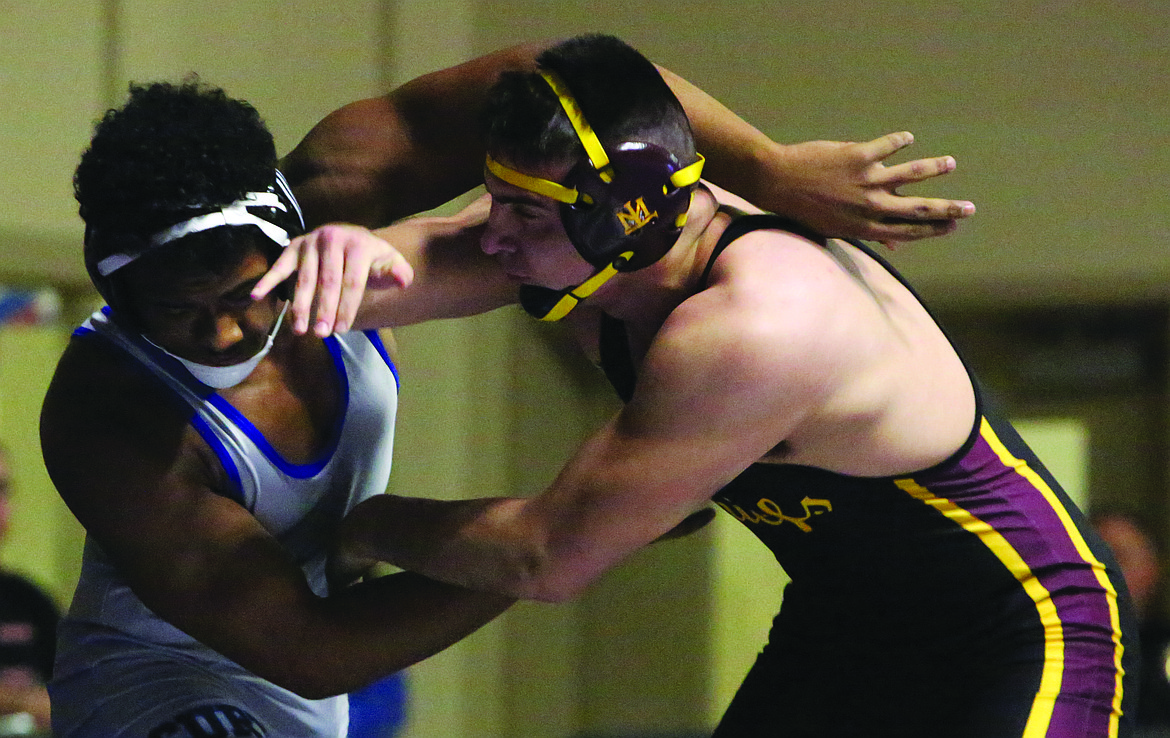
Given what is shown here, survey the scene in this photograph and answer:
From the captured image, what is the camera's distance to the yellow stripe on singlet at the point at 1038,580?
1720 millimetres

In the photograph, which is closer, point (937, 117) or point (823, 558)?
point (823, 558)

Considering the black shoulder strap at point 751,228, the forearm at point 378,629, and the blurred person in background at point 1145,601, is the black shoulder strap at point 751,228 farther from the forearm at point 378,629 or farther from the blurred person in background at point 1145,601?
the blurred person in background at point 1145,601

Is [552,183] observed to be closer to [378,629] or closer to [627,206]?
[627,206]

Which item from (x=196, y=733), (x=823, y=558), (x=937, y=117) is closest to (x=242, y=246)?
(x=196, y=733)

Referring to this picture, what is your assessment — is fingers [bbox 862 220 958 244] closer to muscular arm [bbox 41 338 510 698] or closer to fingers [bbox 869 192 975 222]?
fingers [bbox 869 192 975 222]

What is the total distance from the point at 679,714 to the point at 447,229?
10.9 ft

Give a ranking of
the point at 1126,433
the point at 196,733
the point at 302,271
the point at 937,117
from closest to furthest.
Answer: the point at 302,271 < the point at 196,733 < the point at 937,117 < the point at 1126,433

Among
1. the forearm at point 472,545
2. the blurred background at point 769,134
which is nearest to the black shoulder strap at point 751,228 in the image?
the forearm at point 472,545

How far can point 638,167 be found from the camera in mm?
1624

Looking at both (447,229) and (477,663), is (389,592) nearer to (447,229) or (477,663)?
(447,229)

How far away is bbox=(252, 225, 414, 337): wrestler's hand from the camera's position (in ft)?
5.06

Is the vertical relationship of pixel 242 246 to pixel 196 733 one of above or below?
above

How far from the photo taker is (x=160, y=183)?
63.9 inches

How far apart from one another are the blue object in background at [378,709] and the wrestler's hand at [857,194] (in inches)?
65.9
